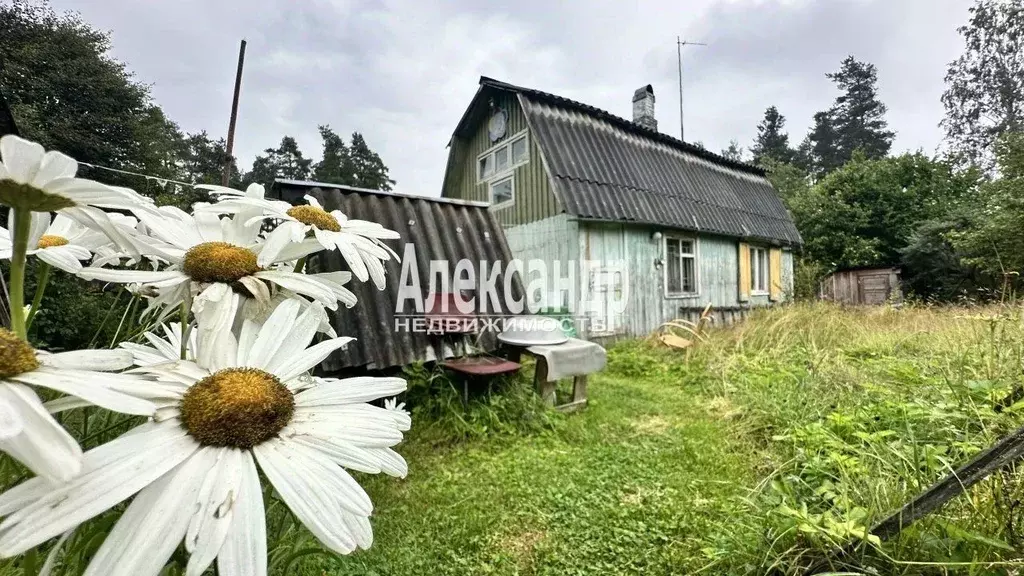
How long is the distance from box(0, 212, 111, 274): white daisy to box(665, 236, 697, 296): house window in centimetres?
850

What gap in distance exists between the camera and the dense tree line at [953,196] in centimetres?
1012

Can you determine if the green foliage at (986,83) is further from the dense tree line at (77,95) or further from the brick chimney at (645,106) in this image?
the dense tree line at (77,95)

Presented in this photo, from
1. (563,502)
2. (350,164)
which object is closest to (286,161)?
(350,164)

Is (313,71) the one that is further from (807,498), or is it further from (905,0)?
(905,0)

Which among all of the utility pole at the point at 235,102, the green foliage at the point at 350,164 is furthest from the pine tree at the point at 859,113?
the utility pole at the point at 235,102

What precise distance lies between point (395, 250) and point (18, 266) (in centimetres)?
341

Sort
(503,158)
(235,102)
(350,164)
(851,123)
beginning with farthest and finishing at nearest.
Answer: (350,164) → (851,123) → (503,158) → (235,102)

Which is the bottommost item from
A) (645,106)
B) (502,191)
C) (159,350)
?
(159,350)

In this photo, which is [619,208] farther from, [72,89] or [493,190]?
[72,89]

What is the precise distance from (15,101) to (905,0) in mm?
24913

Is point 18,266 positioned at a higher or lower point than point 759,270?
lower

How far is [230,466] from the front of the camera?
39cm

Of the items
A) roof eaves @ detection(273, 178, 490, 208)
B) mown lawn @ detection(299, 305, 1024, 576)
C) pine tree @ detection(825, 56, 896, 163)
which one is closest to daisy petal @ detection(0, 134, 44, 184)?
mown lawn @ detection(299, 305, 1024, 576)

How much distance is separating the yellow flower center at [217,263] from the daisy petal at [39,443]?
297 millimetres
